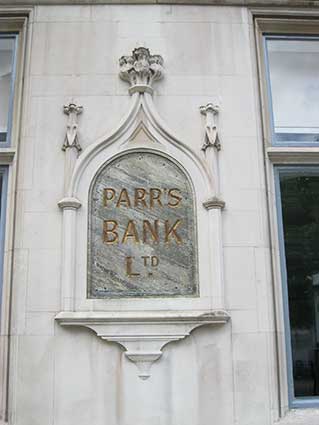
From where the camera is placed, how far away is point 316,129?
5059 mm

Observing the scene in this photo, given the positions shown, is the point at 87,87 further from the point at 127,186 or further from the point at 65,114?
the point at 127,186

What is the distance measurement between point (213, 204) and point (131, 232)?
740 mm

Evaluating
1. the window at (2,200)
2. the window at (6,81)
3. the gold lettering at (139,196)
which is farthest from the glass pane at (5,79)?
the gold lettering at (139,196)

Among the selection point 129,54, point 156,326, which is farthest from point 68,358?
point 129,54

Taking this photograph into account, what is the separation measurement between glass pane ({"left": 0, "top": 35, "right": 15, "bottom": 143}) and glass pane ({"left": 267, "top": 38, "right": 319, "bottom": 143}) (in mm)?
2543

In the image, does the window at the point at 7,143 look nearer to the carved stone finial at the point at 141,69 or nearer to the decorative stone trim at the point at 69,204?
the decorative stone trim at the point at 69,204

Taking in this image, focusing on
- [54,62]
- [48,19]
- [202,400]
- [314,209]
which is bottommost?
[202,400]

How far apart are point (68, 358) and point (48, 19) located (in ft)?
10.4

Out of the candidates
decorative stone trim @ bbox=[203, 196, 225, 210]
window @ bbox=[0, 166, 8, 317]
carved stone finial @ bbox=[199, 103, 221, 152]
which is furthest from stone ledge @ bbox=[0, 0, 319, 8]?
decorative stone trim @ bbox=[203, 196, 225, 210]

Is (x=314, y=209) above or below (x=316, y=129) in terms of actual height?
below

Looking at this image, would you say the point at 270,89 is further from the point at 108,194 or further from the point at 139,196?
the point at 108,194

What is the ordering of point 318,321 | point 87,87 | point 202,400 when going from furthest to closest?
point 87,87 < point 318,321 < point 202,400

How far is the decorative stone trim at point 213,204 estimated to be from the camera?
14.7ft

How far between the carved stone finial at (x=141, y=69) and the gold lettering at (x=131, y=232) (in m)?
1.22
